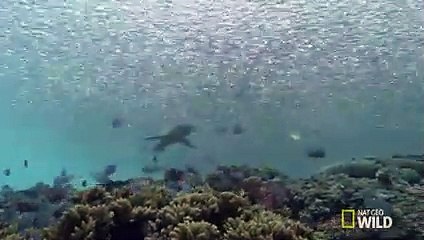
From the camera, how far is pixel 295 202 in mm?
5738

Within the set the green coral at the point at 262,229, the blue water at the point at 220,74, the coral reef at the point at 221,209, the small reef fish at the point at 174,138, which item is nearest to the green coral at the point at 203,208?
the coral reef at the point at 221,209

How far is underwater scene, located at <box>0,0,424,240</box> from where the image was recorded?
474cm

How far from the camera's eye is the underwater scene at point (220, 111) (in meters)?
4.74

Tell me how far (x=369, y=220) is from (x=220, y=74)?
14260mm

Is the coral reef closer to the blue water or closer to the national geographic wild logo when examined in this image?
the national geographic wild logo

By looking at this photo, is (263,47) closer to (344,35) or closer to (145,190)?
(344,35)

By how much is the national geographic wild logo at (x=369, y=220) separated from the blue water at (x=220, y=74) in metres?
5.08

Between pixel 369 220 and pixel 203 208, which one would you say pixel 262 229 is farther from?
pixel 369 220

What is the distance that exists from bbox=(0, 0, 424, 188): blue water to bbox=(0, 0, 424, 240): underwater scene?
0.08 meters

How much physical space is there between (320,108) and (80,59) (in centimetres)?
1467

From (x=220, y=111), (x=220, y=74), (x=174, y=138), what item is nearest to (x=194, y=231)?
(x=174, y=138)

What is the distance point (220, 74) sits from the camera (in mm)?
18641

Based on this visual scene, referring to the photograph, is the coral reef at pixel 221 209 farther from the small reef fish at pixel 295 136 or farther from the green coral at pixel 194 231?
the small reef fish at pixel 295 136

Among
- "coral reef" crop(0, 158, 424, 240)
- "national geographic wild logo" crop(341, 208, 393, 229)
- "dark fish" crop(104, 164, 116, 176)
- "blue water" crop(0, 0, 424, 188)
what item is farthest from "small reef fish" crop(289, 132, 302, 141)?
"national geographic wild logo" crop(341, 208, 393, 229)
